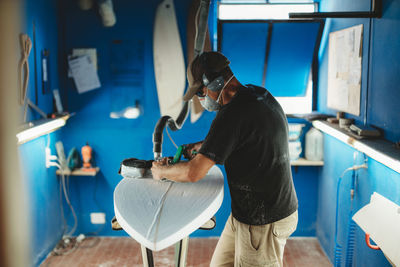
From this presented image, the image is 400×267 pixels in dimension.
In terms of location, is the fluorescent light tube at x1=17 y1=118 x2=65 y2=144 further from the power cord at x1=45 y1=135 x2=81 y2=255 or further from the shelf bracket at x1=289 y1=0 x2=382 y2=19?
the shelf bracket at x1=289 y1=0 x2=382 y2=19

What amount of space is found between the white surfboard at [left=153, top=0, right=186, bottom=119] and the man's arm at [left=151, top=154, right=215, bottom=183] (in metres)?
1.79

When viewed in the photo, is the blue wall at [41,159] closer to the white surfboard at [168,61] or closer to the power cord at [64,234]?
the power cord at [64,234]

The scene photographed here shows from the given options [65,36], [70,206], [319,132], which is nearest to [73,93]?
[65,36]

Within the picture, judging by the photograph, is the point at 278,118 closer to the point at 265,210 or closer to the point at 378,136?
the point at 265,210

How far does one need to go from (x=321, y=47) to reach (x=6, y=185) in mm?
3720

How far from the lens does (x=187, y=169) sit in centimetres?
194

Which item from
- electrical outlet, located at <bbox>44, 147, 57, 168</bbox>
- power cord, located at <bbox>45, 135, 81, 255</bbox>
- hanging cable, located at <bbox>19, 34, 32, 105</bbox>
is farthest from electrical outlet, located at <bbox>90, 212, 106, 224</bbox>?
hanging cable, located at <bbox>19, 34, 32, 105</bbox>

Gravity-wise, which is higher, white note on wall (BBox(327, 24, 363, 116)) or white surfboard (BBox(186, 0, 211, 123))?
white surfboard (BBox(186, 0, 211, 123))

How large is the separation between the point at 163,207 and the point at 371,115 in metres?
1.64

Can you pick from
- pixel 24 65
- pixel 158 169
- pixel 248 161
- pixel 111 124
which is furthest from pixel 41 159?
pixel 248 161

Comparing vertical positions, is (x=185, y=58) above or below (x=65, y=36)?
below

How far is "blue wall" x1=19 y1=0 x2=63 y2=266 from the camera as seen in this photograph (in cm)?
322

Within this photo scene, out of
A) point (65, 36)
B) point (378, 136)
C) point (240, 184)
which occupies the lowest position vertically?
point (240, 184)

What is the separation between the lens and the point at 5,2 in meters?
0.52
